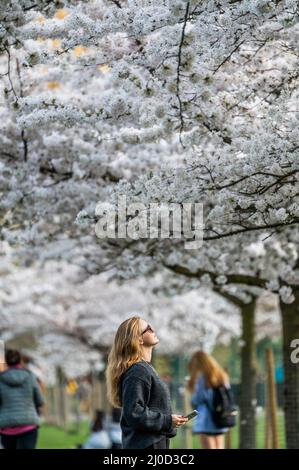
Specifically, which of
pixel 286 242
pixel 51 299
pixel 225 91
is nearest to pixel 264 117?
pixel 225 91

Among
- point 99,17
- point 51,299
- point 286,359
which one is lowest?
point 286,359

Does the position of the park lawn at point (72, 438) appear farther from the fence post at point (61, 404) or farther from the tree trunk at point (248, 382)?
the tree trunk at point (248, 382)

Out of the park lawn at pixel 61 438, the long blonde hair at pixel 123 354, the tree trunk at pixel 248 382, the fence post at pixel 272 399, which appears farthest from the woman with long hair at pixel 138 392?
the park lawn at pixel 61 438

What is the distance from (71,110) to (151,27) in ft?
6.24

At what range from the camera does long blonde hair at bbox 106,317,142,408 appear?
24.3 feet

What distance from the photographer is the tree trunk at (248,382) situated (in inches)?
665

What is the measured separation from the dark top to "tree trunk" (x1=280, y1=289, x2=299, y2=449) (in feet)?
22.6

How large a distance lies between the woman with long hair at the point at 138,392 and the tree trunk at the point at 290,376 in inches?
267

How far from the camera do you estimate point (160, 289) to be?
1847cm

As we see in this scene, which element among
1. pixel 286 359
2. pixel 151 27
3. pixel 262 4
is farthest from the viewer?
pixel 286 359

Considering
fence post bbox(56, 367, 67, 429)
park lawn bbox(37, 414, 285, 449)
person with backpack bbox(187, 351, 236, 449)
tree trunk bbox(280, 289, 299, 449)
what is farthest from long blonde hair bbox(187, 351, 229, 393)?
fence post bbox(56, 367, 67, 429)

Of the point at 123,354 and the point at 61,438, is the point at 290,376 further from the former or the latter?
the point at 61,438

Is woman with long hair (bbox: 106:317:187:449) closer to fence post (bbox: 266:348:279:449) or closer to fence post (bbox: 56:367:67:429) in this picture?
fence post (bbox: 266:348:279:449)

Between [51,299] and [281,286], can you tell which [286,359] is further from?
[51,299]
